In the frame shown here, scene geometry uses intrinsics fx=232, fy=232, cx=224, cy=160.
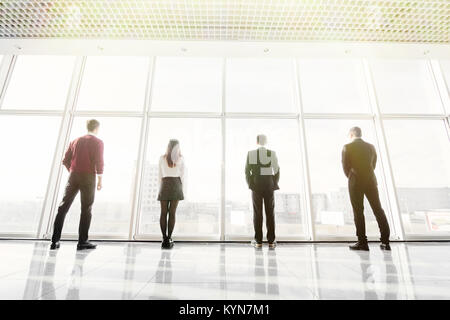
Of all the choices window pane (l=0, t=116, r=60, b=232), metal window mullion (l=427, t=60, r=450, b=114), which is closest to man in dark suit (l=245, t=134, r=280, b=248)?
window pane (l=0, t=116, r=60, b=232)

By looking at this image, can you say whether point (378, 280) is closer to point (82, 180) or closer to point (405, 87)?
point (82, 180)

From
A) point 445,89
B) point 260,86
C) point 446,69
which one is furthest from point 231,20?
point 446,69

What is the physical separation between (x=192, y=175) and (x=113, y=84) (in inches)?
85.9

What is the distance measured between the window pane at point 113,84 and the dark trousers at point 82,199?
1.71 m

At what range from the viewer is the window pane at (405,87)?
160 inches

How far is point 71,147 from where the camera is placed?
276cm

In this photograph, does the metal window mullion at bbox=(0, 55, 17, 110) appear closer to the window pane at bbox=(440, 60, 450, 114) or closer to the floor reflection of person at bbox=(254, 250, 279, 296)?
the floor reflection of person at bbox=(254, 250, 279, 296)

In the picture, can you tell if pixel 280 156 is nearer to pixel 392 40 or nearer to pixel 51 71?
pixel 392 40

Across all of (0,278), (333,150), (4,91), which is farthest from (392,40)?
(4,91)

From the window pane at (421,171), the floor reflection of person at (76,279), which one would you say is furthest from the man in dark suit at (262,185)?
the window pane at (421,171)

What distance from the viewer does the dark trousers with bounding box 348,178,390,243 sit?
270cm

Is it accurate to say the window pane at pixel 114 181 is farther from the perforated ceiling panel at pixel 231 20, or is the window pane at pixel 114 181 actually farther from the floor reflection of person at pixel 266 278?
the floor reflection of person at pixel 266 278

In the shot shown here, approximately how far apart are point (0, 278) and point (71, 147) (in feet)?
5.25
